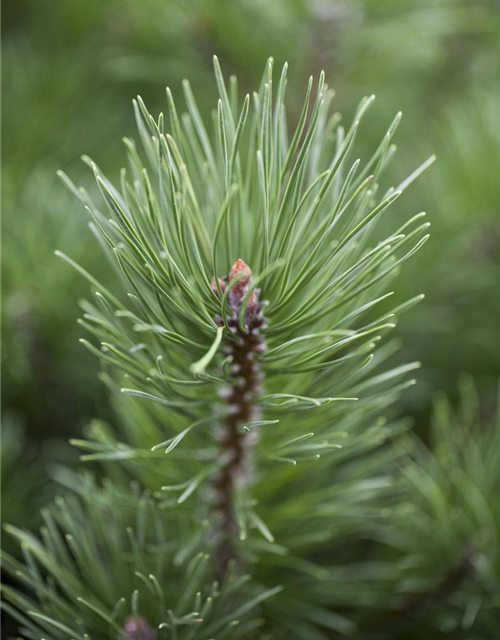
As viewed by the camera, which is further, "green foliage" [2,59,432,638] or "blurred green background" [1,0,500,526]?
"blurred green background" [1,0,500,526]

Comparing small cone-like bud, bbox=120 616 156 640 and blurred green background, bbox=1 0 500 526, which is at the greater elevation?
blurred green background, bbox=1 0 500 526

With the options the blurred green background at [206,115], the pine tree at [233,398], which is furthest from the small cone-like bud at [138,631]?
the blurred green background at [206,115]

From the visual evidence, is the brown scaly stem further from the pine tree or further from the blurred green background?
the blurred green background

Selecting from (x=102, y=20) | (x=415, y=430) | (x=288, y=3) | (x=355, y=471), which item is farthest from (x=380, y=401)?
(x=102, y=20)

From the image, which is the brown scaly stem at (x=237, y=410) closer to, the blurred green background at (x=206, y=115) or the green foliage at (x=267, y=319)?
the green foliage at (x=267, y=319)

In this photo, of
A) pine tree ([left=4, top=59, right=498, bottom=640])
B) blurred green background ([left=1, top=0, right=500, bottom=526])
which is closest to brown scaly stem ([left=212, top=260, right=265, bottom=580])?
pine tree ([left=4, top=59, right=498, bottom=640])

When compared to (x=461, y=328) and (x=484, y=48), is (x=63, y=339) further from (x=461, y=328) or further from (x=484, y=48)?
(x=484, y=48)
